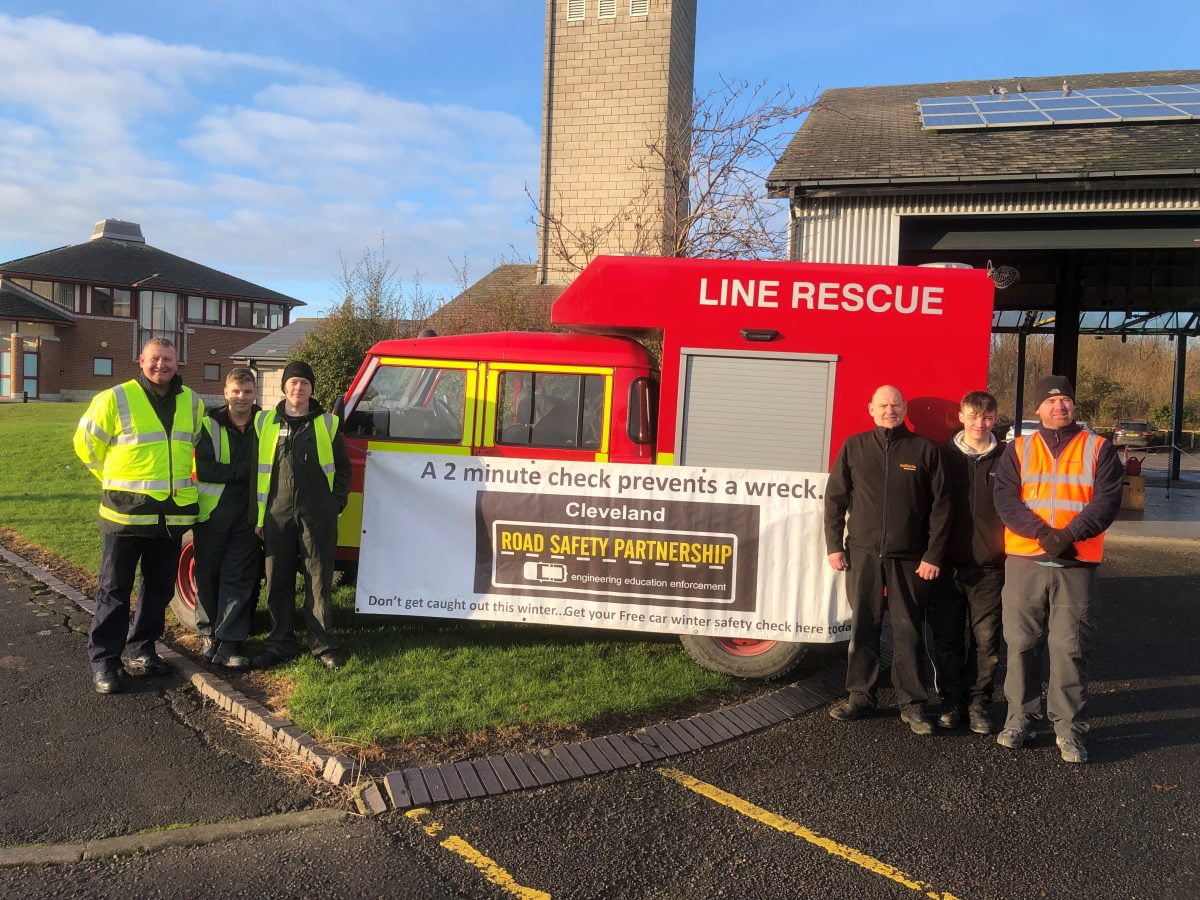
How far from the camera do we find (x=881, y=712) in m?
5.02

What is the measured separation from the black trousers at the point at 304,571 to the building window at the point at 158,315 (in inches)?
1993

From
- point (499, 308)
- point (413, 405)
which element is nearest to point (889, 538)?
point (413, 405)

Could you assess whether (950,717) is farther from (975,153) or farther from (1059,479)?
(975,153)

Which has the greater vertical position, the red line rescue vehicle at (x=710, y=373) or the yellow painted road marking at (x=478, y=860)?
the red line rescue vehicle at (x=710, y=373)

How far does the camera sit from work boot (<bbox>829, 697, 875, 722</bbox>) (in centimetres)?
487

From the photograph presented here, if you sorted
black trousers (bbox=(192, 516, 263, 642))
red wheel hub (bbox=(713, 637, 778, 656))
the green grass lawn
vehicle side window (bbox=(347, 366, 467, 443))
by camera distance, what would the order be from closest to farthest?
the green grass lawn, black trousers (bbox=(192, 516, 263, 642)), red wheel hub (bbox=(713, 637, 778, 656)), vehicle side window (bbox=(347, 366, 467, 443))

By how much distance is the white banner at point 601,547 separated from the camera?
521 centimetres

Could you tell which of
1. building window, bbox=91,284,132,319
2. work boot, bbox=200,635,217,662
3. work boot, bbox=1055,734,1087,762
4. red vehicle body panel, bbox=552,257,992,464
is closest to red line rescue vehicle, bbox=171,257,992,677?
red vehicle body panel, bbox=552,257,992,464

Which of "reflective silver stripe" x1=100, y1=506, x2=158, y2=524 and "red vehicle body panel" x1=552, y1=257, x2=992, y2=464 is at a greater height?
"red vehicle body panel" x1=552, y1=257, x2=992, y2=464

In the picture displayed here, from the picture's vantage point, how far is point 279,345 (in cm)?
3425

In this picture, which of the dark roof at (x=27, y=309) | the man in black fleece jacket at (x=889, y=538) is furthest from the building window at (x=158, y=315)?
the man in black fleece jacket at (x=889, y=538)

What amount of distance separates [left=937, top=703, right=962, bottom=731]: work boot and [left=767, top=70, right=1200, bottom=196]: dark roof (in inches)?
289

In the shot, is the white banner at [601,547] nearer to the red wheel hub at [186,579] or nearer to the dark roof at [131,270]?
the red wheel hub at [186,579]

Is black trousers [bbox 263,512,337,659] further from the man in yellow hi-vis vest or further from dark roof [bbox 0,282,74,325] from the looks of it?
dark roof [bbox 0,282,74,325]
